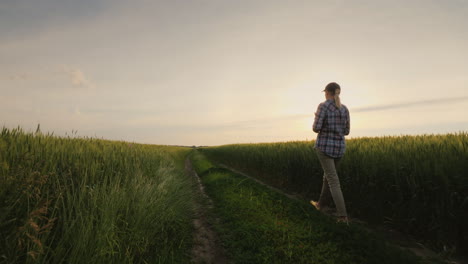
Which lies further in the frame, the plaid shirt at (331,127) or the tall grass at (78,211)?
the plaid shirt at (331,127)

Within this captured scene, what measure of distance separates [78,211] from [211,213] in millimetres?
4151

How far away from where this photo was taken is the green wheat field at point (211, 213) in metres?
2.44

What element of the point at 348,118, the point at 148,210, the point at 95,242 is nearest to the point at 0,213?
the point at 95,242

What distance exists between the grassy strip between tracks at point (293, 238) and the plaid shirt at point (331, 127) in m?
1.64

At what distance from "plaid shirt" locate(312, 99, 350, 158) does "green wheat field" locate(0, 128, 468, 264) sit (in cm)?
149

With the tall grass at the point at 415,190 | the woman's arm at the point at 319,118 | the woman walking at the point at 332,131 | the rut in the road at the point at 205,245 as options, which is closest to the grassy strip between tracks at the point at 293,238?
the rut in the road at the point at 205,245

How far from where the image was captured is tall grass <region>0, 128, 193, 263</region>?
214 centimetres

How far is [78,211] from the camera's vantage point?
9.48ft

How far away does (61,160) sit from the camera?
11.4 feet

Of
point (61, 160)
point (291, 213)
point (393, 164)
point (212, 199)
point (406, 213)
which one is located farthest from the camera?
point (212, 199)

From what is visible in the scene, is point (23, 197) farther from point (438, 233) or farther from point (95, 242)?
point (438, 233)

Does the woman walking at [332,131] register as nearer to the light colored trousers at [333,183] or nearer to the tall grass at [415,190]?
the light colored trousers at [333,183]

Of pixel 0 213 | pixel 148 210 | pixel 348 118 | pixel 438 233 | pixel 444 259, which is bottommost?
pixel 444 259

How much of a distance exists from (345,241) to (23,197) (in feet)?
15.9
